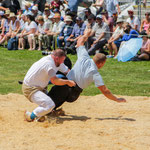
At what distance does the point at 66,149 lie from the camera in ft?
18.9

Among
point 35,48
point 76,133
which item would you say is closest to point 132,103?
point 76,133

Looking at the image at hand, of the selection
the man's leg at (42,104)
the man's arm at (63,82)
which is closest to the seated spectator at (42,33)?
the man's leg at (42,104)

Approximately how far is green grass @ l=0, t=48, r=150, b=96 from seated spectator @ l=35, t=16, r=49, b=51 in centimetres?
117

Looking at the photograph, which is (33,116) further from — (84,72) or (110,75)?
(110,75)

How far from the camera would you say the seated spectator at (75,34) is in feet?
56.1

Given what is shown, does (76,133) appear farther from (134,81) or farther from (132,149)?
(134,81)

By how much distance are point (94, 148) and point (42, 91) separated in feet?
6.73

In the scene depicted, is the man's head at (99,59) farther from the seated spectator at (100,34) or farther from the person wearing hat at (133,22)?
the person wearing hat at (133,22)

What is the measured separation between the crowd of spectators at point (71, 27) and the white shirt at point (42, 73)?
8.61m

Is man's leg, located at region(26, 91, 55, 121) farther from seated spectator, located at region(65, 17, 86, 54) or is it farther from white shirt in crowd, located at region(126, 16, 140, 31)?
white shirt in crowd, located at region(126, 16, 140, 31)

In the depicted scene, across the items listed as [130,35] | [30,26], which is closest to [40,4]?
[30,26]

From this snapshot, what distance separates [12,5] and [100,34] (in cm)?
855

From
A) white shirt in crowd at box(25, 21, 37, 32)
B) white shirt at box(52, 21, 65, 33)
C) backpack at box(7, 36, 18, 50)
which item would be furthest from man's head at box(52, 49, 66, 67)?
backpack at box(7, 36, 18, 50)

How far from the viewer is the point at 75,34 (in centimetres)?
1736
